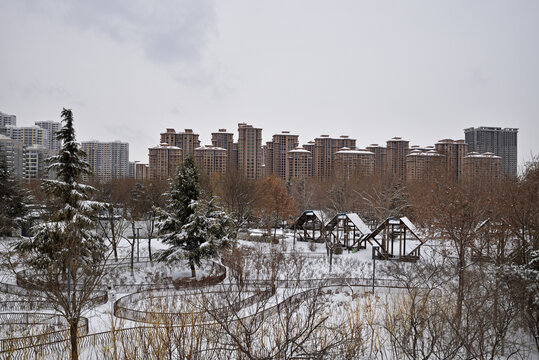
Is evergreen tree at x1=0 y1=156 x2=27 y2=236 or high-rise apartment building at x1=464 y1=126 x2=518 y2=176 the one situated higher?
high-rise apartment building at x1=464 y1=126 x2=518 y2=176

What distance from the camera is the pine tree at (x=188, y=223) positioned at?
71.4 ft

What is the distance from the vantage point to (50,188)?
56.6ft

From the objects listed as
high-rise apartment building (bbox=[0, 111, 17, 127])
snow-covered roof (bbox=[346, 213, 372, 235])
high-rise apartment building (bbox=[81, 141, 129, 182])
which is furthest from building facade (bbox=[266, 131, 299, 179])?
high-rise apartment building (bbox=[0, 111, 17, 127])

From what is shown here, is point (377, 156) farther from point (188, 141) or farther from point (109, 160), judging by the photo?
point (109, 160)

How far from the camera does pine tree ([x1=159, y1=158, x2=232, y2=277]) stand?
21.8 metres

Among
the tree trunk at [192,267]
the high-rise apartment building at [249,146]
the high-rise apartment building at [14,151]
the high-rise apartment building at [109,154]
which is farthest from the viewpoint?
the high-rise apartment building at [109,154]

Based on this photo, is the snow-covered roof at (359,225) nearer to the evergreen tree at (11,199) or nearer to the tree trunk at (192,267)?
the tree trunk at (192,267)

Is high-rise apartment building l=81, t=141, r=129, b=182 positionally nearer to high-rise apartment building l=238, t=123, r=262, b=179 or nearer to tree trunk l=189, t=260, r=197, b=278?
high-rise apartment building l=238, t=123, r=262, b=179

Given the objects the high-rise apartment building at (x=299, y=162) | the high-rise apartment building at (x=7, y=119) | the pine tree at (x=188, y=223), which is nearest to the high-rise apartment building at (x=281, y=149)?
the high-rise apartment building at (x=299, y=162)

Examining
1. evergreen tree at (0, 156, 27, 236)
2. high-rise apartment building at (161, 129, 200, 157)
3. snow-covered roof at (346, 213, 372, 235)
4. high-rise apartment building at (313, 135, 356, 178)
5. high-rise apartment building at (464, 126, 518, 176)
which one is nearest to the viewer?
snow-covered roof at (346, 213, 372, 235)

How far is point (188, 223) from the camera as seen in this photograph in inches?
870

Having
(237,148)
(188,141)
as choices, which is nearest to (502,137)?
(237,148)

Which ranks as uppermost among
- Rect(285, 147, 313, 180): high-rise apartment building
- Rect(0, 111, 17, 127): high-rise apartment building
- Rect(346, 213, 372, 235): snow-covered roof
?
Rect(0, 111, 17, 127): high-rise apartment building

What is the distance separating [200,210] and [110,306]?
7678 millimetres
